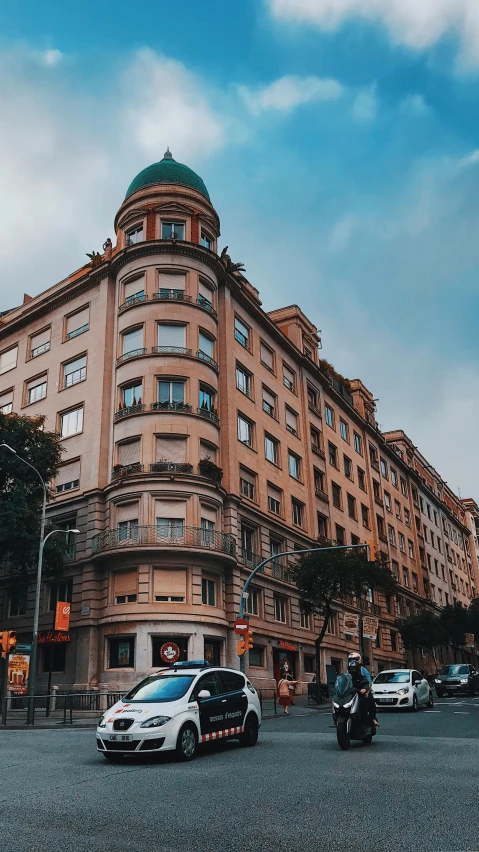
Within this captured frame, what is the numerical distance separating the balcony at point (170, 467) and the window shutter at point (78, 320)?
427 inches

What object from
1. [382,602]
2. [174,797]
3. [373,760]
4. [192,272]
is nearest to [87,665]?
[192,272]

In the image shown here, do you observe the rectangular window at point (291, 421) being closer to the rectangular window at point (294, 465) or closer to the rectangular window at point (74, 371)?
the rectangular window at point (294, 465)

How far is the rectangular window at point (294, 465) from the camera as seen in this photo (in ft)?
137

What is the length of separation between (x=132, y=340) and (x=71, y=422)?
5.32m

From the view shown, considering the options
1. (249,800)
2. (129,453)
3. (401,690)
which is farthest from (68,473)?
(249,800)

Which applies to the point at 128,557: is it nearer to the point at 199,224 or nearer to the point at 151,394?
the point at 151,394

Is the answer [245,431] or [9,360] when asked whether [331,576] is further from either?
[9,360]

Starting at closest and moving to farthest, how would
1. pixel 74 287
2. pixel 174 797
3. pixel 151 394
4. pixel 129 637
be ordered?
pixel 174 797 < pixel 129 637 < pixel 151 394 < pixel 74 287

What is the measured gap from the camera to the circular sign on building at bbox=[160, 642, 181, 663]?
28.5 metres

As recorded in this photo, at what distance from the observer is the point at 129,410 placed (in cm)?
3262

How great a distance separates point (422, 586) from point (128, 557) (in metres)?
43.8

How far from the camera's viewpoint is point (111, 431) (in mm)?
33469

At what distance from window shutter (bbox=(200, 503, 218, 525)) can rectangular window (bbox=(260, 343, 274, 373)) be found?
1196 cm

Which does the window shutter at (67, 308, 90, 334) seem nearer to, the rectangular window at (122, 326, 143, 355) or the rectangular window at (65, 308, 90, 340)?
the rectangular window at (65, 308, 90, 340)
